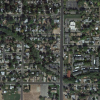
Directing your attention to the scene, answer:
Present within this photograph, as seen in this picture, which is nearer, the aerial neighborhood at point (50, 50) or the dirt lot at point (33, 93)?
the aerial neighborhood at point (50, 50)

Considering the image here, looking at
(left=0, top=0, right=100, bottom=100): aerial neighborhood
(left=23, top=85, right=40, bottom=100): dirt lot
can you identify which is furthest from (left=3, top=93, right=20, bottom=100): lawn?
(left=23, top=85, right=40, bottom=100): dirt lot

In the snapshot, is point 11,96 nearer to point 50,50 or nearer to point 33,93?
point 33,93

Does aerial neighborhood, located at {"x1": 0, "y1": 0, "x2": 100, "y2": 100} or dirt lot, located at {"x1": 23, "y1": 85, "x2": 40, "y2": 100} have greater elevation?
aerial neighborhood, located at {"x1": 0, "y1": 0, "x2": 100, "y2": 100}

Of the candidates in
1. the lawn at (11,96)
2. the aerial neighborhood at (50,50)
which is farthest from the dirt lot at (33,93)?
the lawn at (11,96)

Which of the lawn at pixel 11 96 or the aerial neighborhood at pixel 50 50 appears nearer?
the aerial neighborhood at pixel 50 50

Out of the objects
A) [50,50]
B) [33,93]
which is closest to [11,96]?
[33,93]

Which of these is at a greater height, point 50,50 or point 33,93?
point 50,50

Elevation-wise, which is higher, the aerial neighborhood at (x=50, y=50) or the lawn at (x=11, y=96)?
the aerial neighborhood at (x=50, y=50)

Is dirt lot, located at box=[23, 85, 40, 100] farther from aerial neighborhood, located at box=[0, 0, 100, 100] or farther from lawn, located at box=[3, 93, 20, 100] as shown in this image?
lawn, located at box=[3, 93, 20, 100]

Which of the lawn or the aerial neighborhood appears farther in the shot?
the lawn

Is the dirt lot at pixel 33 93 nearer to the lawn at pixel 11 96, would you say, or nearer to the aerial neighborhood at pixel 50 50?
the aerial neighborhood at pixel 50 50

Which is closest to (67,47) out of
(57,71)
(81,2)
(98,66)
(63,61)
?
(63,61)
